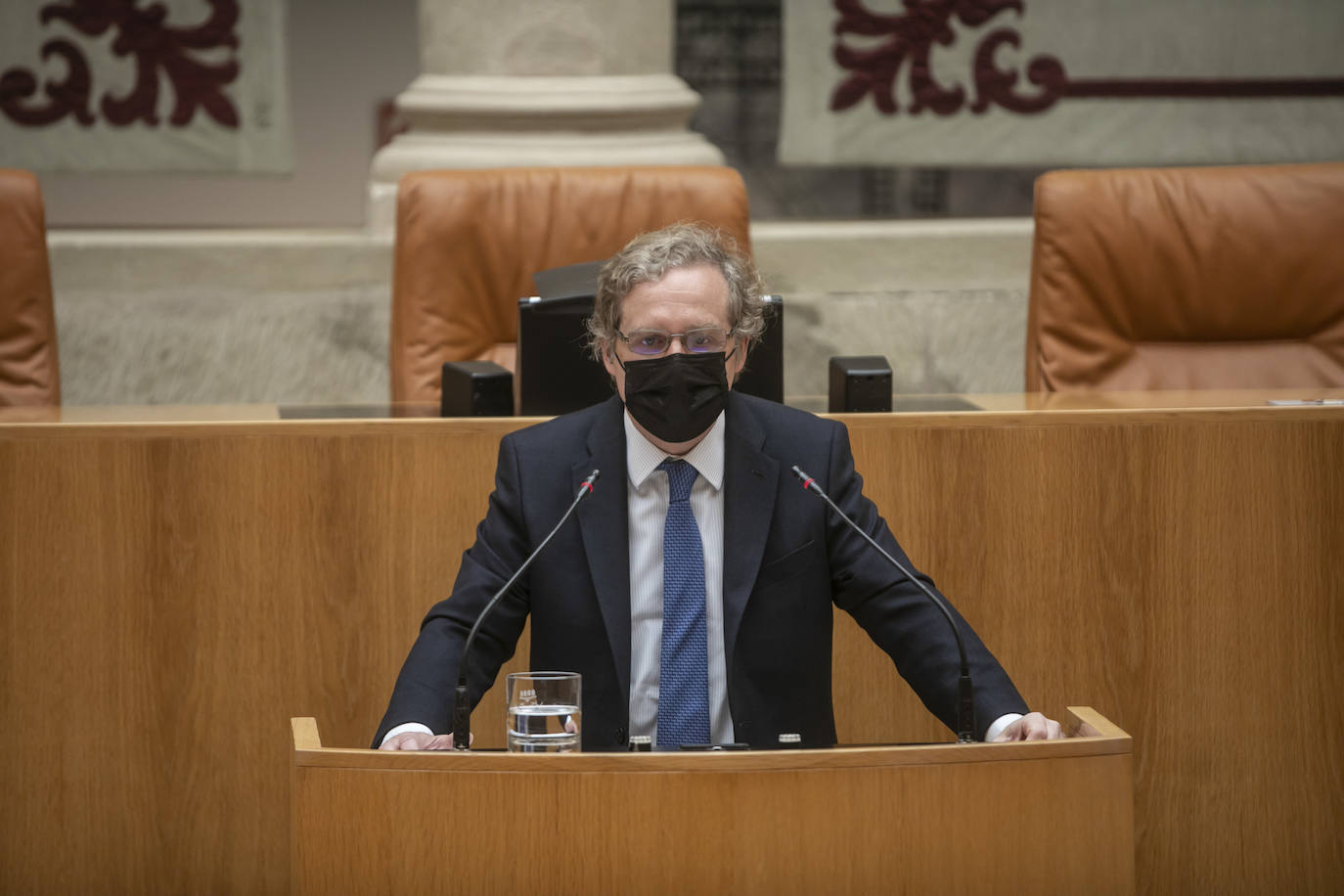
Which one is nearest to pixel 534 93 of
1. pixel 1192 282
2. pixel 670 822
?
pixel 1192 282

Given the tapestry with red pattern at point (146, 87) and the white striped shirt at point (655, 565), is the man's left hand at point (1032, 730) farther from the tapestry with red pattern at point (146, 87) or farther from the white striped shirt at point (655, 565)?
the tapestry with red pattern at point (146, 87)

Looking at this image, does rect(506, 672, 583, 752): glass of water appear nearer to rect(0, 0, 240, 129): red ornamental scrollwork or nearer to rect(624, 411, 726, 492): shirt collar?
rect(624, 411, 726, 492): shirt collar

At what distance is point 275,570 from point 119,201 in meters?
4.34

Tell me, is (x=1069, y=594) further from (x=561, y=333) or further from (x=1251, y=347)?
(x=1251, y=347)

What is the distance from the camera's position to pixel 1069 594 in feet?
7.20

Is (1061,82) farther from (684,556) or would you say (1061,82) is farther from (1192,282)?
(684,556)

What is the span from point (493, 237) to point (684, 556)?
1.27 m

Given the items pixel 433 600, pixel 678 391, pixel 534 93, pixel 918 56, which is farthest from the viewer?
pixel 918 56

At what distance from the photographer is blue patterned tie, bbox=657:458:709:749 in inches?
69.6

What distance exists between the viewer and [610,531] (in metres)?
1.81

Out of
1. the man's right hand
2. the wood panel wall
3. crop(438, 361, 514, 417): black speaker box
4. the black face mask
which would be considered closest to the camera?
the man's right hand

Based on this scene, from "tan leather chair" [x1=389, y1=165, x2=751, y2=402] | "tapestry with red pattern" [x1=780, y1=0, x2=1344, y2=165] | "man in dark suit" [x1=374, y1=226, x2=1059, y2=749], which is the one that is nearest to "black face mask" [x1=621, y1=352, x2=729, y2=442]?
"man in dark suit" [x1=374, y1=226, x2=1059, y2=749]

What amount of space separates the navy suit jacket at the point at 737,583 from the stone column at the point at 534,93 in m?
2.10

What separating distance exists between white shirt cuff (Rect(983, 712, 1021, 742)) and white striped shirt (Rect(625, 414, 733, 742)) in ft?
0.99
